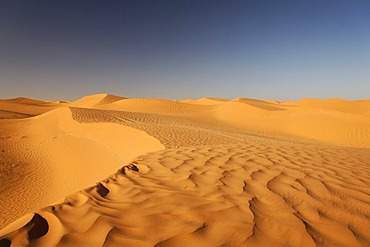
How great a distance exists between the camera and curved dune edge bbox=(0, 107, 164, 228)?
6.43 metres

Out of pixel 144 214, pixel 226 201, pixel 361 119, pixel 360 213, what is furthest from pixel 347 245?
pixel 361 119

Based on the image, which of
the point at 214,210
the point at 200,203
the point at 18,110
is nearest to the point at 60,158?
the point at 200,203

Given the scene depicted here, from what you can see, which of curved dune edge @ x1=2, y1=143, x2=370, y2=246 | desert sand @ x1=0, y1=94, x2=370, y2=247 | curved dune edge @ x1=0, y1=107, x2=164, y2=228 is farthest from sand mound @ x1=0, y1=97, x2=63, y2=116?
curved dune edge @ x1=2, y1=143, x2=370, y2=246

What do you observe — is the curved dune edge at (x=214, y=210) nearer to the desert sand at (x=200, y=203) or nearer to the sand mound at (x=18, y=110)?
the desert sand at (x=200, y=203)

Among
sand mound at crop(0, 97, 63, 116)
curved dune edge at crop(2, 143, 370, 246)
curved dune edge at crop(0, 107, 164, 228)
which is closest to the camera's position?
curved dune edge at crop(2, 143, 370, 246)

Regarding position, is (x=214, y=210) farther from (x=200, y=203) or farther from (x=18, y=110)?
(x=18, y=110)

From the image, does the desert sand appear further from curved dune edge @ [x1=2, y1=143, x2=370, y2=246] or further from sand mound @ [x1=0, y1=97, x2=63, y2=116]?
sand mound @ [x1=0, y1=97, x2=63, y2=116]

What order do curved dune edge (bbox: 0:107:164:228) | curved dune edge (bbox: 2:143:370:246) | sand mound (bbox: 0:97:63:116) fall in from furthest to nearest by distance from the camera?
sand mound (bbox: 0:97:63:116) → curved dune edge (bbox: 0:107:164:228) → curved dune edge (bbox: 2:143:370:246)

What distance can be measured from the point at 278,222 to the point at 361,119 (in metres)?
18.2

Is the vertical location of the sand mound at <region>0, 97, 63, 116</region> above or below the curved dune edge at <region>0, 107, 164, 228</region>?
above

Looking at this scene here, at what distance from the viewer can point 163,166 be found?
4.59m

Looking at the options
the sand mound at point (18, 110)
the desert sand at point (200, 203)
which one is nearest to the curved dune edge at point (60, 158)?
the desert sand at point (200, 203)

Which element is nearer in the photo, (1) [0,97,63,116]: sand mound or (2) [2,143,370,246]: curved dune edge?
(2) [2,143,370,246]: curved dune edge

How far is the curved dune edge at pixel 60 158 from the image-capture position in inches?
253
